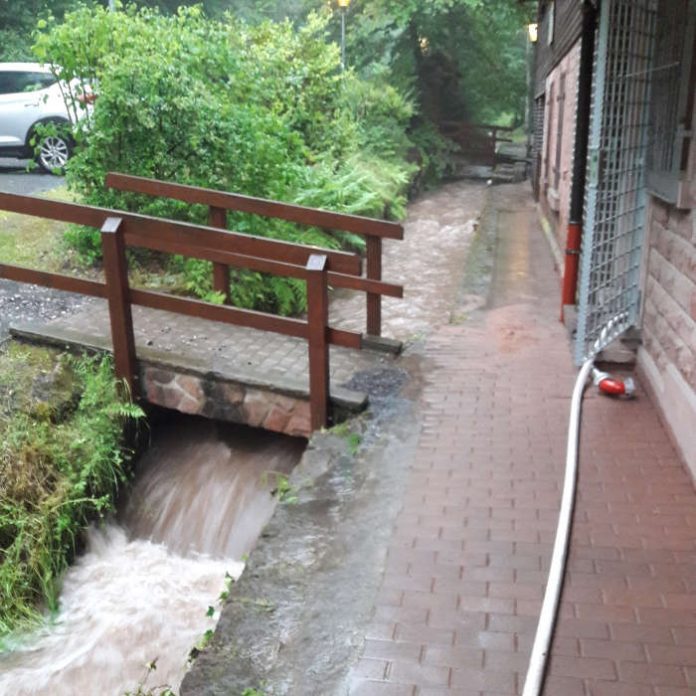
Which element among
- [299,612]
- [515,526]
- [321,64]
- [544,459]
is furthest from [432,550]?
[321,64]

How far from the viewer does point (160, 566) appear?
17.1 feet

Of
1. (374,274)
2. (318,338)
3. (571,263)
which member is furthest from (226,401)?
(571,263)

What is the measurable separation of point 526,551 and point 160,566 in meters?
2.48

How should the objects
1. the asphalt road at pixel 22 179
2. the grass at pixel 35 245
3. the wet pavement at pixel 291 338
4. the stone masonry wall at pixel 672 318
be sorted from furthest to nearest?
the asphalt road at pixel 22 179 → the grass at pixel 35 245 → the wet pavement at pixel 291 338 → the stone masonry wall at pixel 672 318

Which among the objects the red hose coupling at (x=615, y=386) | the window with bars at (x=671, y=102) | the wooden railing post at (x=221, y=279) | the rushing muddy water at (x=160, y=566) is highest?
the window with bars at (x=671, y=102)

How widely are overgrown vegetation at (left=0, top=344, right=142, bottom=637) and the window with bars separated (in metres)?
3.92

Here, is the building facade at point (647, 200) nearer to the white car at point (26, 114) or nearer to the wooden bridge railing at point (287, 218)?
the wooden bridge railing at point (287, 218)

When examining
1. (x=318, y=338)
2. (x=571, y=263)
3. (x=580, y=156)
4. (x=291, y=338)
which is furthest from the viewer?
(x=580, y=156)

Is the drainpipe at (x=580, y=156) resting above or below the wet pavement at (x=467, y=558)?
above

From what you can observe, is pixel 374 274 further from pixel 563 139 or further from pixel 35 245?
pixel 563 139

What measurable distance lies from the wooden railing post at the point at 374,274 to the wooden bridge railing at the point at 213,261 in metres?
0.43

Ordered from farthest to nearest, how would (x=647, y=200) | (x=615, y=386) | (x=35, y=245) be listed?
(x=35, y=245)
(x=647, y=200)
(x=615, y=386)

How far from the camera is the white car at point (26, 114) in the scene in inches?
503

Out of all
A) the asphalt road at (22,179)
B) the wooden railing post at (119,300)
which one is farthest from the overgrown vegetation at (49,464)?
the asphalt road at (22,179)
